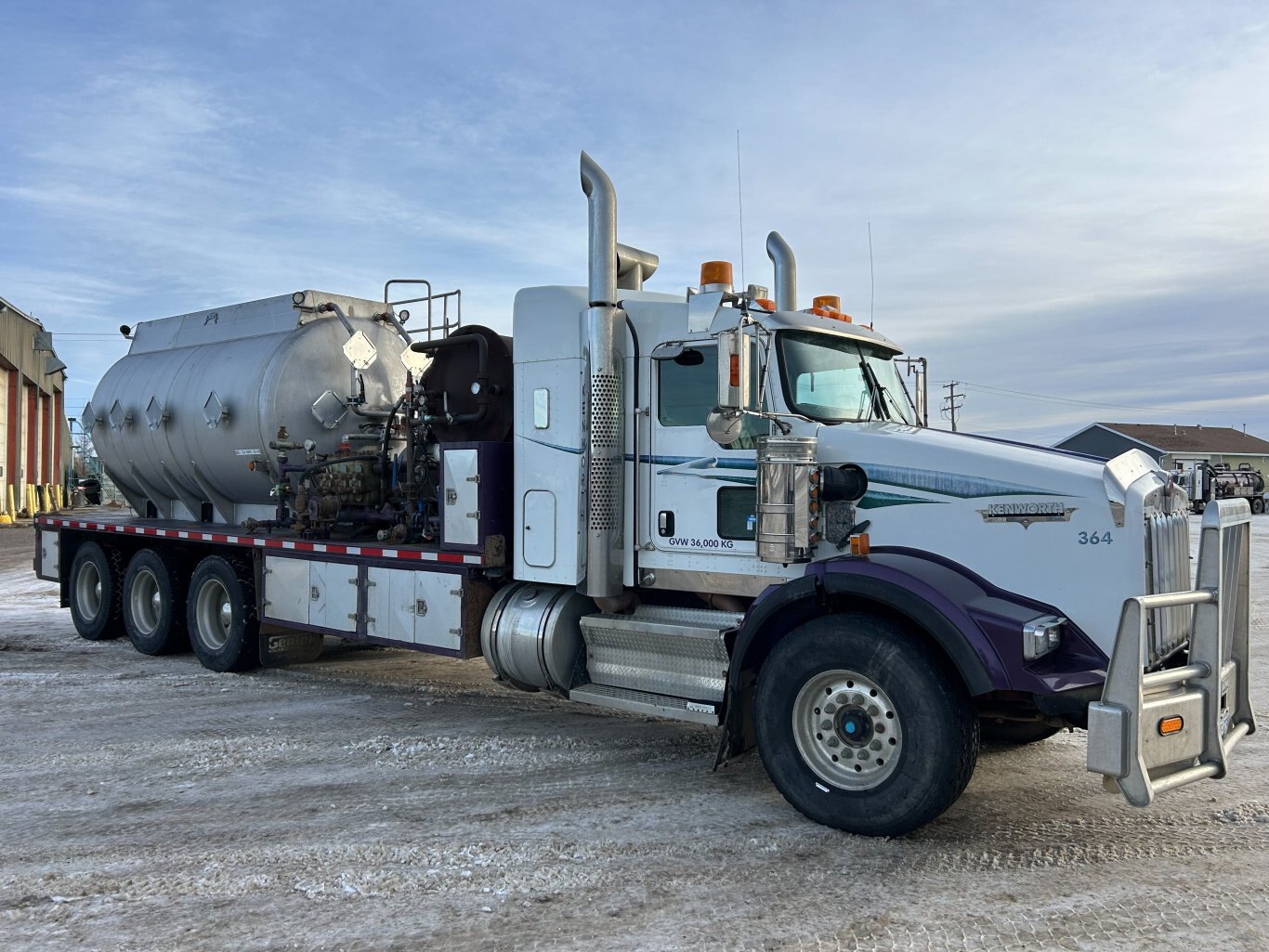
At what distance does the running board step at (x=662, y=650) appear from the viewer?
615cm

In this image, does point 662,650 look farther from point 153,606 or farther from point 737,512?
point 153,606

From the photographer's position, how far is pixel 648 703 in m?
6.31

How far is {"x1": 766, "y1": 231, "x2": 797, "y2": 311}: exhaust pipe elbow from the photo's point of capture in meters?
7.98

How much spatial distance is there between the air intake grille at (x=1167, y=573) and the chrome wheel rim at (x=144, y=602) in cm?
974

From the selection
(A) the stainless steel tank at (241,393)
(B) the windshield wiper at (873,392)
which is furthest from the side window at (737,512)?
(A) the stainless steel tank at (241,393)

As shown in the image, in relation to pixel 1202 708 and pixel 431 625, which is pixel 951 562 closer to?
pixel 1202 708

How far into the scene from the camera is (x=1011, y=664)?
478 centimetres

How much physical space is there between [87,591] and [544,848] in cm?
938

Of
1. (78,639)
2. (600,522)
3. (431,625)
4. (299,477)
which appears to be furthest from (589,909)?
(78,639)


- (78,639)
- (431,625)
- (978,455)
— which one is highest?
(978,455)

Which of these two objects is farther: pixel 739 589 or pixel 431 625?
pixel 431 625

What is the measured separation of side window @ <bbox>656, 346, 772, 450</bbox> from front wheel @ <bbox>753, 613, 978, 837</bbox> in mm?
1628

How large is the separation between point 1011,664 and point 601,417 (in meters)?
3.04

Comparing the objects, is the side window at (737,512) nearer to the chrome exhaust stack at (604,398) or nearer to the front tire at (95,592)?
the chrome exhaust stack at (604,398)
